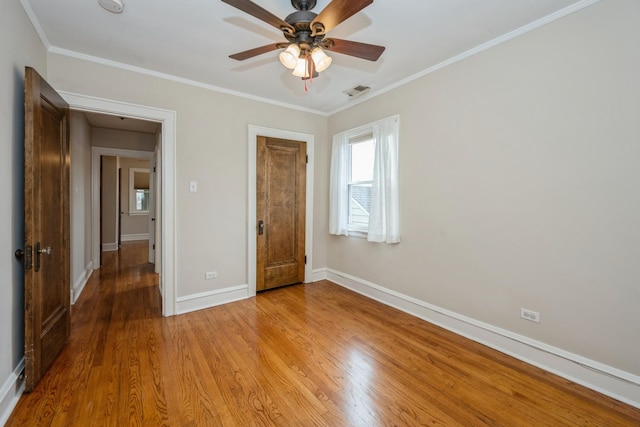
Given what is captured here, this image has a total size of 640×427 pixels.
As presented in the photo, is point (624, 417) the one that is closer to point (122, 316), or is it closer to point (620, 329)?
point (620, 329)

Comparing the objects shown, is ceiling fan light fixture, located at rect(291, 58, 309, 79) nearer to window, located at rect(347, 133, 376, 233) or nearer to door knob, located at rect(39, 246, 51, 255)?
window, located at rect(347, 133, 376, 233)

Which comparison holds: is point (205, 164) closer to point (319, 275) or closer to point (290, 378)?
point (319, 275)

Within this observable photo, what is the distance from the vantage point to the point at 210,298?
3359 millimetres

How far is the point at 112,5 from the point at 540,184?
136 inches

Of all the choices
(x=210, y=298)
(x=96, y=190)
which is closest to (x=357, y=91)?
(x=210, y=298)

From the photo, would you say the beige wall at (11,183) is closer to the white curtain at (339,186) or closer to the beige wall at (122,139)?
the white curtain at (339,186)

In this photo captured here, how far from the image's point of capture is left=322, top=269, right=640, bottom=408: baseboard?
179 cm

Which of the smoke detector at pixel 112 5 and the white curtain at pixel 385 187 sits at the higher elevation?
the smoke detector at pixel 112 5

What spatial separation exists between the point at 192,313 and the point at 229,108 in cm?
252

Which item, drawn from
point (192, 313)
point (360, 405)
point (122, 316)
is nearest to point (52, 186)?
point (122, 316)

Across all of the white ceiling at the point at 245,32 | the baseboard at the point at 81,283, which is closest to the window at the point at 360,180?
the white ceiling at the point at 245,32

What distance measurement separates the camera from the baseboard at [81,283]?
3462 mm

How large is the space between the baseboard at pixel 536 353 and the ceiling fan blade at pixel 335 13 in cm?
269

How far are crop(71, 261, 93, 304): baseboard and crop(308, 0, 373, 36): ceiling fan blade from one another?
412 centimetres
